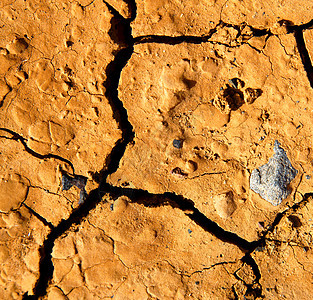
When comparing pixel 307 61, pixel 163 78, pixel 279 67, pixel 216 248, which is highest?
pixel 307 61

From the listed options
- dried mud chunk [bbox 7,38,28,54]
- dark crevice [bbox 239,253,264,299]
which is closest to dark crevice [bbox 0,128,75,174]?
dried mud chunk [bbox 7,38,28,54]

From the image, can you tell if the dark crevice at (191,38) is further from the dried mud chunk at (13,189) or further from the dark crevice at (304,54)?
the dried mud chunk at (13,189)

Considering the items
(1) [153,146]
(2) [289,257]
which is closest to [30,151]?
(1) [153,146]

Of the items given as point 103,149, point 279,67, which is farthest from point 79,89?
point 279,67

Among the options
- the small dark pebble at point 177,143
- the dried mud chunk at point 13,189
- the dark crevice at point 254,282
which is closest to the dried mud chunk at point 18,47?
the dried mud chunk at point 13,189

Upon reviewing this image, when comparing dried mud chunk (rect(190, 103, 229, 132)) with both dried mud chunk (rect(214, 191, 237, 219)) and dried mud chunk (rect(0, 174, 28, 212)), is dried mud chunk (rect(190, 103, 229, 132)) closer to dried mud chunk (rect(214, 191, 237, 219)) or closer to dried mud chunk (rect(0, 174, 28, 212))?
dried mud chunk (rect(214, 191, 237, 219))

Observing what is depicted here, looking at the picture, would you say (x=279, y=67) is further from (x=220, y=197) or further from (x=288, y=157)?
(x=220, y=197)

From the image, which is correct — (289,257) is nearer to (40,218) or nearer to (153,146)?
(153,146)
